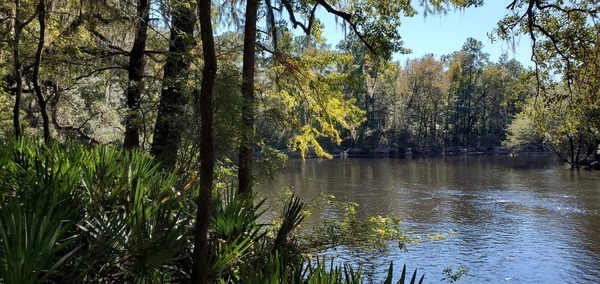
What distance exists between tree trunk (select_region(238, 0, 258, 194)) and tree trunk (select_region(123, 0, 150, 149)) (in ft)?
7.24

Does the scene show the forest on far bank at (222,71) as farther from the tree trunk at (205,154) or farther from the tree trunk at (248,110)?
the tree trunk at (205,154)

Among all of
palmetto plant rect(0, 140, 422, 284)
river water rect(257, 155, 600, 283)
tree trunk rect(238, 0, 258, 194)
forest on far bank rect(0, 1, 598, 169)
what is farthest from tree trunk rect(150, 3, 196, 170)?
palmetto plant rect(0, 140, 422, 284)

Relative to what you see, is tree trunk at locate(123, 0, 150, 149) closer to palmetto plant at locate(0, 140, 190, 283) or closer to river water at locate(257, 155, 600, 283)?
river water at locate(257, 155, 600, 283)

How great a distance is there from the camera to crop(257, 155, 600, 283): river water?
1316 cm

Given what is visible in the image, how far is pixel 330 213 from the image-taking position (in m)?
18.6

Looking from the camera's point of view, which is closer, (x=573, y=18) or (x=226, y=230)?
(x=226, y=230)

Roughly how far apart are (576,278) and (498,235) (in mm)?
4464

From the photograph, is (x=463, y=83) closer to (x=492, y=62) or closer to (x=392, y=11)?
(x=492, y=62)

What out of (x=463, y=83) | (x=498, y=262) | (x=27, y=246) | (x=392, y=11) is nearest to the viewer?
(x=27, y=246)

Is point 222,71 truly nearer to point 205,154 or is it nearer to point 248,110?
point 248,110

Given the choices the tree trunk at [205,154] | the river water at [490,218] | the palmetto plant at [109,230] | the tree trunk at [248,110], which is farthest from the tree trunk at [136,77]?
the tree trunk at [205,154]

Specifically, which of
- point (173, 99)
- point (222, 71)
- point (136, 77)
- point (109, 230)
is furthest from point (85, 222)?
point (136, 77)

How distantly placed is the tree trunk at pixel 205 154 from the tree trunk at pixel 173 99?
4.07m

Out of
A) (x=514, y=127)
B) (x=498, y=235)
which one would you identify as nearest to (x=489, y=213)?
(x=498, y=235)
